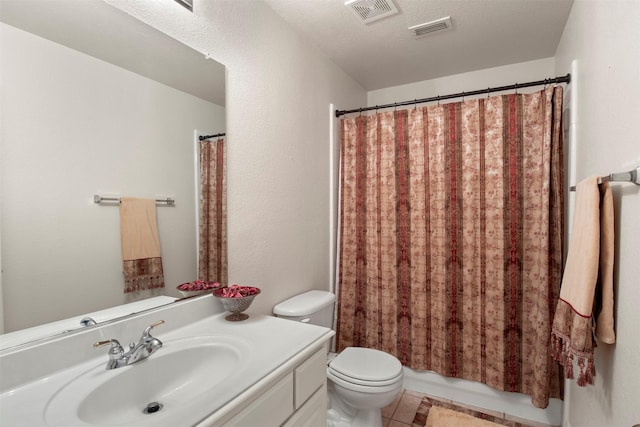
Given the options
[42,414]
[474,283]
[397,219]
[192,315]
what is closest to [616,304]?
[474,283]

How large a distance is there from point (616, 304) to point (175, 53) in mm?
1922

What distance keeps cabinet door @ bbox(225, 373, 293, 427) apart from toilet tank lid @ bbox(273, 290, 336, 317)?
0.72 meters

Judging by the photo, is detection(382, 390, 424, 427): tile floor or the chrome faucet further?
detection(382, 390, 424, 427): tile floor

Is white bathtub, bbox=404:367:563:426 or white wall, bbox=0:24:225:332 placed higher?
white wall, bbox=0:24:225:332

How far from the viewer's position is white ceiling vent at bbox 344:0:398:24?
1761mm

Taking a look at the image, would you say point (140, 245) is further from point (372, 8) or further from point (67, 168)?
point (372, 8)

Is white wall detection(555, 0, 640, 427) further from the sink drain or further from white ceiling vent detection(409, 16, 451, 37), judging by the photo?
the sink drain

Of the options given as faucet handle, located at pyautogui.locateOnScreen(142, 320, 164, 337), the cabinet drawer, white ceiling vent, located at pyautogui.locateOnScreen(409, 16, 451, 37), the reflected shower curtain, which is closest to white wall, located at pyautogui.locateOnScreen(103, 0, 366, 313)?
the reflected shower curtain

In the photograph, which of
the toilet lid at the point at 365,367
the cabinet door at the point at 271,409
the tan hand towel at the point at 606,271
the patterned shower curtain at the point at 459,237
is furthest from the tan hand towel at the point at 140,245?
the tan hand towel at the point at 606,271

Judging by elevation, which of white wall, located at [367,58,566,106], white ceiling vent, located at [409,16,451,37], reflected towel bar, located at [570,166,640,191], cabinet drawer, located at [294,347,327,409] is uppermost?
white ceiling vent, located at [409,16,451,37]

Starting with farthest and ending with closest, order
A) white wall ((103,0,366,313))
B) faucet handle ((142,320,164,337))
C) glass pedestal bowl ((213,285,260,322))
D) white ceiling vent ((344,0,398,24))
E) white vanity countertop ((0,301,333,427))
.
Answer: white ceiling vent ((344,0,398,24))
white wall ((103,0,366,313))
glass pedestal bowl ((213,285,260,322))
faucet handle ((142,320,164,337))
white vanity countertop ((0,301,333,427))

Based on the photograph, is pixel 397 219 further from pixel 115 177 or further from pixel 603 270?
pixel 115 177

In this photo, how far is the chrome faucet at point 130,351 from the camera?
0.99 metres

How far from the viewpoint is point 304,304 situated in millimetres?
1895
